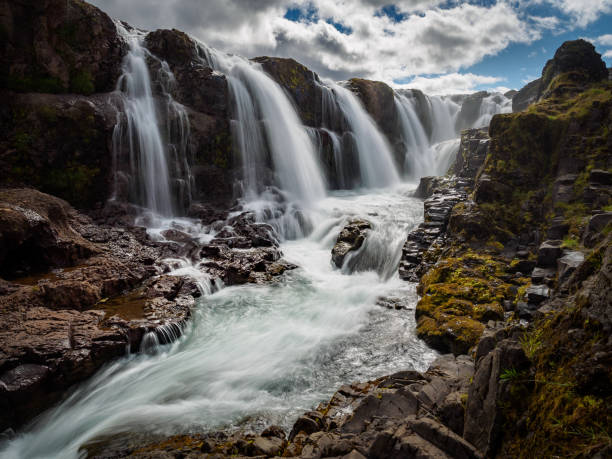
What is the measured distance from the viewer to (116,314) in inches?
323

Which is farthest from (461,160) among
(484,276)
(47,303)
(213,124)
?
(47,303)

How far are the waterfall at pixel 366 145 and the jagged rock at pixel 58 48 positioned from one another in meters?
15.5

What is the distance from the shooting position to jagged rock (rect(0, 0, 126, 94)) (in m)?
13.4

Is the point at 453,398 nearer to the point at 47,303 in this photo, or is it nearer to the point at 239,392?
the point at 239,392

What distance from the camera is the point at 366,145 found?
26000 mm

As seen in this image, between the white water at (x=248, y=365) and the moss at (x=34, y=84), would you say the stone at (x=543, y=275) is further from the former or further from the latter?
the moss at (x=34, y=84)

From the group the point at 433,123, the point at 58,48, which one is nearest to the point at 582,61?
the point at 58,48

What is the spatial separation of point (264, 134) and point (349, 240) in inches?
403

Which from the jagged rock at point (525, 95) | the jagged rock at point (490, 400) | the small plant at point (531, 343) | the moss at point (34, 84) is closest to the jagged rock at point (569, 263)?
the small plant at point (531, 343)

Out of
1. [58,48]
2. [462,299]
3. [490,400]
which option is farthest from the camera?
[58,48]

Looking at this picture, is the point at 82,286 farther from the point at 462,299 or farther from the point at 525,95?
the point at 525,95

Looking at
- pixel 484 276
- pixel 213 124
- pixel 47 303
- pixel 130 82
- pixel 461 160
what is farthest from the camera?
pixel 461 160

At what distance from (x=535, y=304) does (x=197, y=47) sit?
70.0 ft

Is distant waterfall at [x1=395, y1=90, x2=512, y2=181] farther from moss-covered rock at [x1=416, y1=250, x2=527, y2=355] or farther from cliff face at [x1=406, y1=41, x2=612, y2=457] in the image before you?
moss-covered rock at [x1=416, y1=250, x2=527, y2=355]
